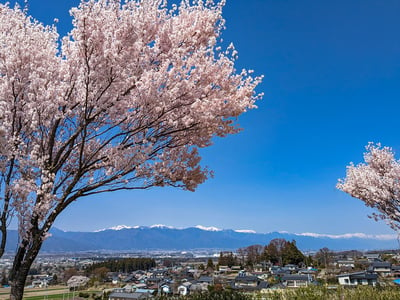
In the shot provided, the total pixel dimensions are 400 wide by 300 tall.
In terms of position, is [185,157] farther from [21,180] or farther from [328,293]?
[328,293]

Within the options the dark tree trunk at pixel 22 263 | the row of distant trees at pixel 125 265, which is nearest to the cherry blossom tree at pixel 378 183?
the dark tree trunk at pixel 22 263

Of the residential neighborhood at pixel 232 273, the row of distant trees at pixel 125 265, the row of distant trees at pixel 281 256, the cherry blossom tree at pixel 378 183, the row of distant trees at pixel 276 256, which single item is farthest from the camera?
the row of distant trees at pixel 125 265

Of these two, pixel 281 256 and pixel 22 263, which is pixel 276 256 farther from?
pixel 22 263

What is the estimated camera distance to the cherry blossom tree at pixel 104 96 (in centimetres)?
421

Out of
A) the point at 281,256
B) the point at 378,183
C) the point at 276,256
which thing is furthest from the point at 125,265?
the point at 378,183

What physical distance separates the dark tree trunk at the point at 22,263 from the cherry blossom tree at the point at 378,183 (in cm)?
980

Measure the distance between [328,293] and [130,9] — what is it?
303 inches

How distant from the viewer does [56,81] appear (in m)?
4.54

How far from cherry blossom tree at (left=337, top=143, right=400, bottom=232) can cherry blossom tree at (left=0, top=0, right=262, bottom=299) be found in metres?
6.94

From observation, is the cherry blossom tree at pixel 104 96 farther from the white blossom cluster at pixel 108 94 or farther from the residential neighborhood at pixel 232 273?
the residential neighborhood at pixel 232 273

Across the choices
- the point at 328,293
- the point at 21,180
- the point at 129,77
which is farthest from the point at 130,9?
the point at 328,293

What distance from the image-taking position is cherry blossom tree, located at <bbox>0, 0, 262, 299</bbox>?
4.21m

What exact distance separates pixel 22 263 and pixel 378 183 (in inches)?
408

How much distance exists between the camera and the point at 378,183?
9719mm
